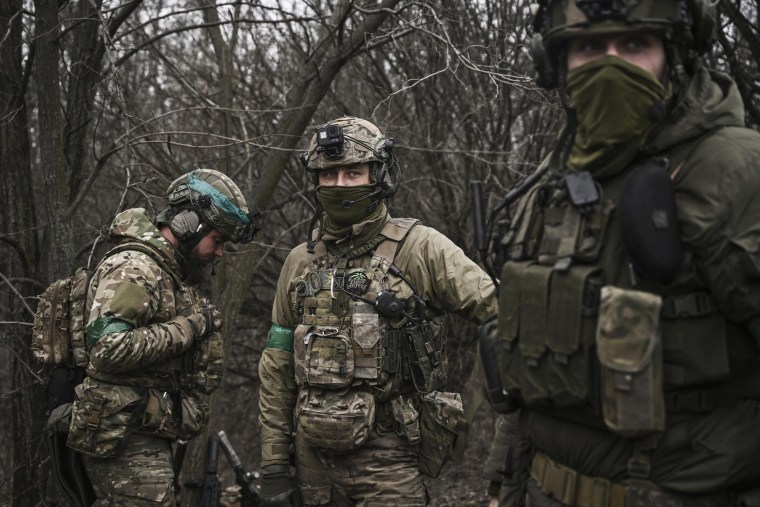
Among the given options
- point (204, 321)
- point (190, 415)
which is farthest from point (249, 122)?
point (190, 415)

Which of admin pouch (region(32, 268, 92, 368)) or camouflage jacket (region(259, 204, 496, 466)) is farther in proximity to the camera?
admin pouch (region(32, 268, 92, 368))

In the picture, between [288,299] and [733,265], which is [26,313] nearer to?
[288,299]

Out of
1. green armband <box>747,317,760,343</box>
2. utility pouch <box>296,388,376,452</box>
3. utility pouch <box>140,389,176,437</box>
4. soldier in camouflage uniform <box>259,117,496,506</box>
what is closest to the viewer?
green armband <box>747,317,760,343</box>

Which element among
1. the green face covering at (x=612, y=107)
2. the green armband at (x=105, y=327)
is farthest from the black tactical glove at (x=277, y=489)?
the green face covering at (x=612, y=107)

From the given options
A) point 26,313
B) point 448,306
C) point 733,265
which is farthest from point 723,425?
point 26,313

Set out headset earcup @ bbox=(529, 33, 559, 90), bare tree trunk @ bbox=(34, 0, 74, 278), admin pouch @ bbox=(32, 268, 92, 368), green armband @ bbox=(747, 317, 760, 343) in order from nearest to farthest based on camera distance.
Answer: green armband @ bbox=(747, 317, 760, 343) → headset earcup @ bbox=(529, 33, 559, 90) → admin pouch @ bbox=(32, 268, 92, 368) → bare tree trunk @ bbox=(34, 0, 74, 278)

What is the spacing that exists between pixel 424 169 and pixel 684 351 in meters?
6.34

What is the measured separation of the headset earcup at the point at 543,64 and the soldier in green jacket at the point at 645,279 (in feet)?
0.26

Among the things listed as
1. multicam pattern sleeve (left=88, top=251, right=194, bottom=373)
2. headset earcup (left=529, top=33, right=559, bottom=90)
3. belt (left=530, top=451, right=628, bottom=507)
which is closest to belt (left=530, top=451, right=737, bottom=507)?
belt (left=530, top=451, right=628, bottom=507)

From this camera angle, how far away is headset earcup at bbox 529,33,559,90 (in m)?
2.83

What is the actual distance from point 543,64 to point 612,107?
411mm

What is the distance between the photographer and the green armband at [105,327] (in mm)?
4379

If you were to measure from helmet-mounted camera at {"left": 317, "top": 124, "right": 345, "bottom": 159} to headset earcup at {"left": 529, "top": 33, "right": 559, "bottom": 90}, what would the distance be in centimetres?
159

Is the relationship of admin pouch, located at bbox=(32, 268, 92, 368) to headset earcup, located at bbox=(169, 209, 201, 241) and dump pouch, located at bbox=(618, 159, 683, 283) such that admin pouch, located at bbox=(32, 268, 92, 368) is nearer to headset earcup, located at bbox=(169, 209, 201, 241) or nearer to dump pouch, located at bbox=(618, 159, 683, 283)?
headset earcup, located at bbox=(169, 209, 201, 241)
